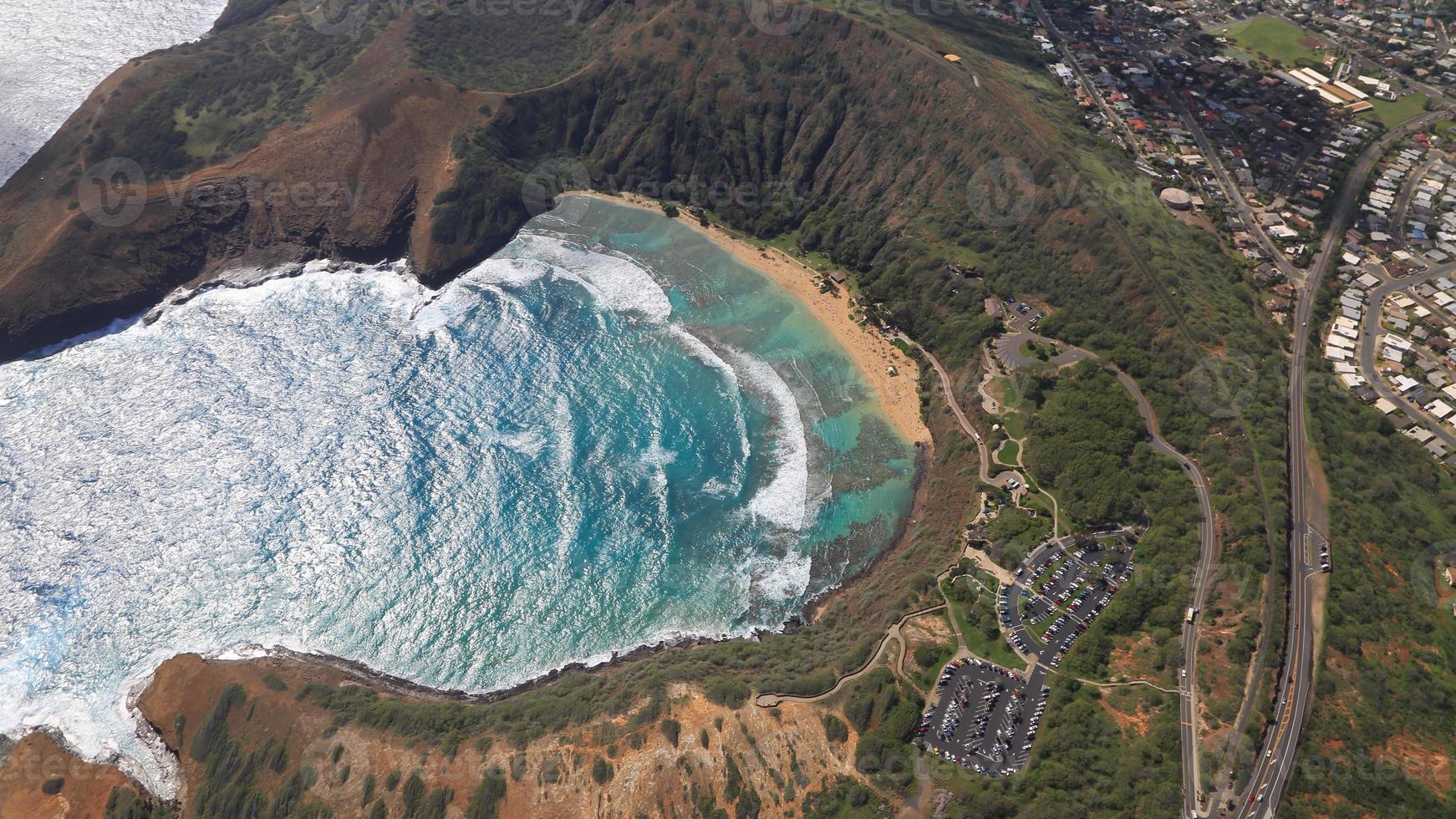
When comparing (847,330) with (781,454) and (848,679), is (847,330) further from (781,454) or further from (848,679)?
(848,679)

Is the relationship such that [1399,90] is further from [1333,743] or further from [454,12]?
[454,12]

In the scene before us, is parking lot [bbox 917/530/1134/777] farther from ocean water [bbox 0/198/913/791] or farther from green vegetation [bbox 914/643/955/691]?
ocean water [bbox 0/198/913/791]

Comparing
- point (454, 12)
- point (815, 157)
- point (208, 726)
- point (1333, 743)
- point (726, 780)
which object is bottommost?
point (208, 726)

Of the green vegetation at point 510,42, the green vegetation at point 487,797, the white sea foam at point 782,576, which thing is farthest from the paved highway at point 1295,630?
the green vegetation at point 510,42

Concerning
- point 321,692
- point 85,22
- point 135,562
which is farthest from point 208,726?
point 85,22

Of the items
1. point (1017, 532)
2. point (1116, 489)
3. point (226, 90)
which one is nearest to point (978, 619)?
point (1017, 532)

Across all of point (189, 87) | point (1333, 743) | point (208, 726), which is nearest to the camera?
point (1333, 743)

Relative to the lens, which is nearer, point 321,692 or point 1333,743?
point 1333,743
